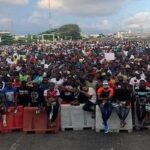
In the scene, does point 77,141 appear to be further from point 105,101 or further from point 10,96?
point 10,96

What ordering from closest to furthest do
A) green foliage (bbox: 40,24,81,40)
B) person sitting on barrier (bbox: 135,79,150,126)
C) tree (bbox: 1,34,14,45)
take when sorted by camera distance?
person sitting on barrier (bbox: 135,79,150,126), tree (bbox: 1,34,14,45), green foliage (bbox: 40,24,81,40)

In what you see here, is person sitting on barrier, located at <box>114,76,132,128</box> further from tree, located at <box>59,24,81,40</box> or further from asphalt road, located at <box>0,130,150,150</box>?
tree, located at <box>59,24,81,40</box>

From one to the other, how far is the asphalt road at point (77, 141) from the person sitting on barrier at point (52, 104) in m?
0.56

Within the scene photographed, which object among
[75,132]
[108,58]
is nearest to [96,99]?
[75,132]

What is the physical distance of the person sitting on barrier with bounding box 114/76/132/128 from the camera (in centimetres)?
1625

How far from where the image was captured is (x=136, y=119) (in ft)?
55.0

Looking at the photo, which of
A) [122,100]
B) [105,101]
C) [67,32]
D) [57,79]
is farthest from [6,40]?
[105,101]

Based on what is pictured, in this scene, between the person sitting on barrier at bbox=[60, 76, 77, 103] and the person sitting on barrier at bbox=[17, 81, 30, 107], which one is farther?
the person sitting on barrier at bbox=[60, 76, 77, 103]

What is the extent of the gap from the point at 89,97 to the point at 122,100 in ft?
3.81

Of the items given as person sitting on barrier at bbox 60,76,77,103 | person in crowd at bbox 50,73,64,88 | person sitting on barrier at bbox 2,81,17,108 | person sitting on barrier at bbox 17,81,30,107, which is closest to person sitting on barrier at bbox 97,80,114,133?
person sitting on barrier at bbox 60,76,77,103

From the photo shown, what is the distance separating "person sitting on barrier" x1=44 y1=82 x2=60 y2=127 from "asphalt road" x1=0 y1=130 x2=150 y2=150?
56 cm

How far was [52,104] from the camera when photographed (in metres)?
16.5

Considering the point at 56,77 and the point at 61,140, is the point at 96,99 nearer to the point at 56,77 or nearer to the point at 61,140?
the point at 61,140

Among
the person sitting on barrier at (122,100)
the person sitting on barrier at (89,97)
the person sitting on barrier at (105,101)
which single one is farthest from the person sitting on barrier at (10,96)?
the person sitting on barrier at (122,100)
